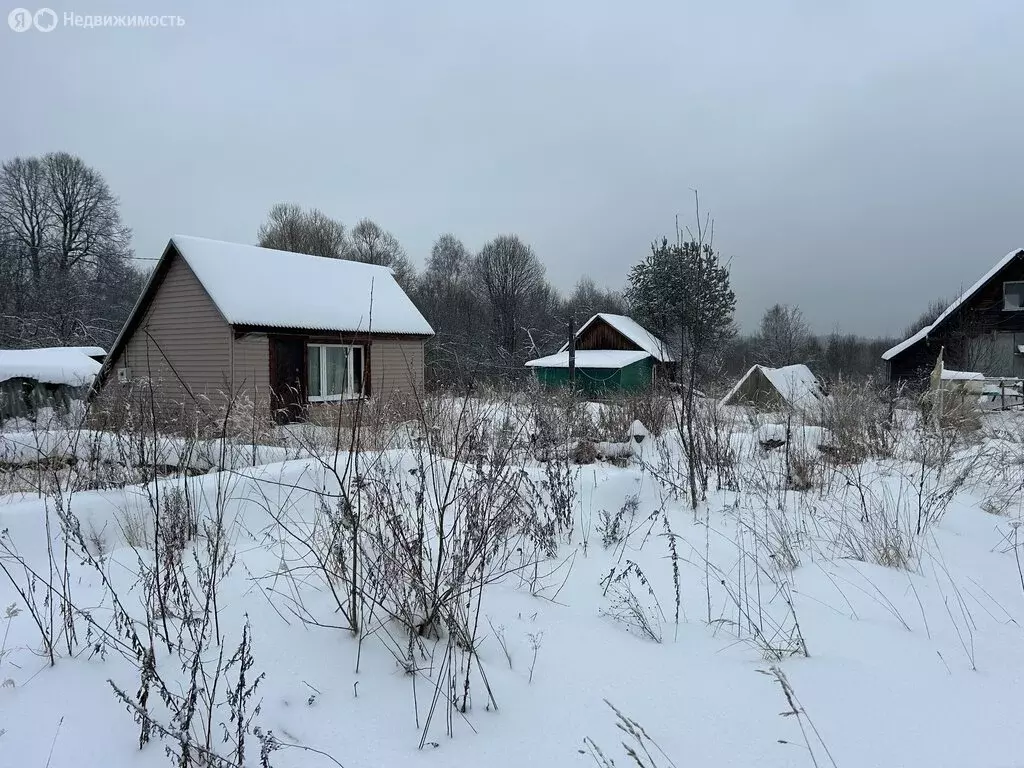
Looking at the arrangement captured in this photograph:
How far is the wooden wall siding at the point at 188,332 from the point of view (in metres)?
12.4

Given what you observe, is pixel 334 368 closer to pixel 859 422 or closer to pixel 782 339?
pixel 859 422

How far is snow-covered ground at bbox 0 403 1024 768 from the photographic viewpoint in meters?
1.69

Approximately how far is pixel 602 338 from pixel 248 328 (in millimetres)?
18174

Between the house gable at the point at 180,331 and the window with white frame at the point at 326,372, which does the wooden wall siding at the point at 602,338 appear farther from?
the house gable at the point at 180,331

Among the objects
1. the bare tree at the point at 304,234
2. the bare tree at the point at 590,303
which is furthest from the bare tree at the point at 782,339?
the bare tree at the point at 304,234

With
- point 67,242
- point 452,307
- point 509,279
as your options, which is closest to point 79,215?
point 67,242

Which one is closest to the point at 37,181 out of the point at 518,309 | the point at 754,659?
the point at 518,309

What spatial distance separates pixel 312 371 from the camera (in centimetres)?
1339

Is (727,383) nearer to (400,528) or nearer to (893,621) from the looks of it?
(893,621)

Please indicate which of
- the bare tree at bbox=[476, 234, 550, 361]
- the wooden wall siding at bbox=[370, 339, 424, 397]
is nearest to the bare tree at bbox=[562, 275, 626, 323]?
the bare tree at bbox=[476, 234, 550, 361]

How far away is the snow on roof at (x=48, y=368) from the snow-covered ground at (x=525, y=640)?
32.1 ft

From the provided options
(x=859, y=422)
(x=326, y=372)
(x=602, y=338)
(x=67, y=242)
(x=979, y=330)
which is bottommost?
(x=859, y=422)

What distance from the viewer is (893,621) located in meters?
2.47

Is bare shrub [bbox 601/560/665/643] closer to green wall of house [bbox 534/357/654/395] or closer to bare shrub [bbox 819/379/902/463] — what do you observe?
bare shrub [bbox 819/379/902/463]
